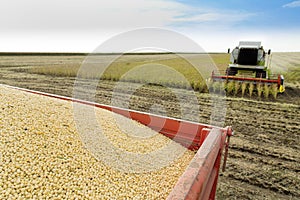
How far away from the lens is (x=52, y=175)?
4.91 feet

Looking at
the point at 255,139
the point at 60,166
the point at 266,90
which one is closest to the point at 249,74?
the point at 266,90

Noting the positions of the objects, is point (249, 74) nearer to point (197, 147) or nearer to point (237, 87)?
point (237, 87)

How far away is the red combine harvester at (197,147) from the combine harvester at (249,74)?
696 cm

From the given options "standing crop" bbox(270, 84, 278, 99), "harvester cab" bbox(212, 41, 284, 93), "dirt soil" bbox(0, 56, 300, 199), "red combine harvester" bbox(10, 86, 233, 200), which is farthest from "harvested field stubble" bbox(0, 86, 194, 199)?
"harvester cab" bbox(212, 41, 284, 93)

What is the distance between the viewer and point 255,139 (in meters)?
4.57

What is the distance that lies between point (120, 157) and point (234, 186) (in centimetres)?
199

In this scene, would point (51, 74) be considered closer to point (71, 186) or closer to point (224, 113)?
point (224, 113)

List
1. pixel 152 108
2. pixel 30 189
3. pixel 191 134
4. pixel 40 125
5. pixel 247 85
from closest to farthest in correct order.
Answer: pixel 30 189, pixel 40 125, pixel 191 134, pixel 152 108, pixel 247 85

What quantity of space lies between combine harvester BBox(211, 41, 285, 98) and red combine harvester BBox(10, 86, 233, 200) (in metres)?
6.96

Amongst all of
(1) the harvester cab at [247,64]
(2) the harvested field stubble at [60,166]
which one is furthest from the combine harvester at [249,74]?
(2) the harvested field stubble at [60,166]

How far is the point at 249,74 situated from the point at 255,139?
5860 millimetres

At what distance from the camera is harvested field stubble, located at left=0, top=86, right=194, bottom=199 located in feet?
4.66

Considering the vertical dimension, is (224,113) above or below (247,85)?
below

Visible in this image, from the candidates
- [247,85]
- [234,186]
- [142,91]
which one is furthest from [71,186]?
[247,85]
